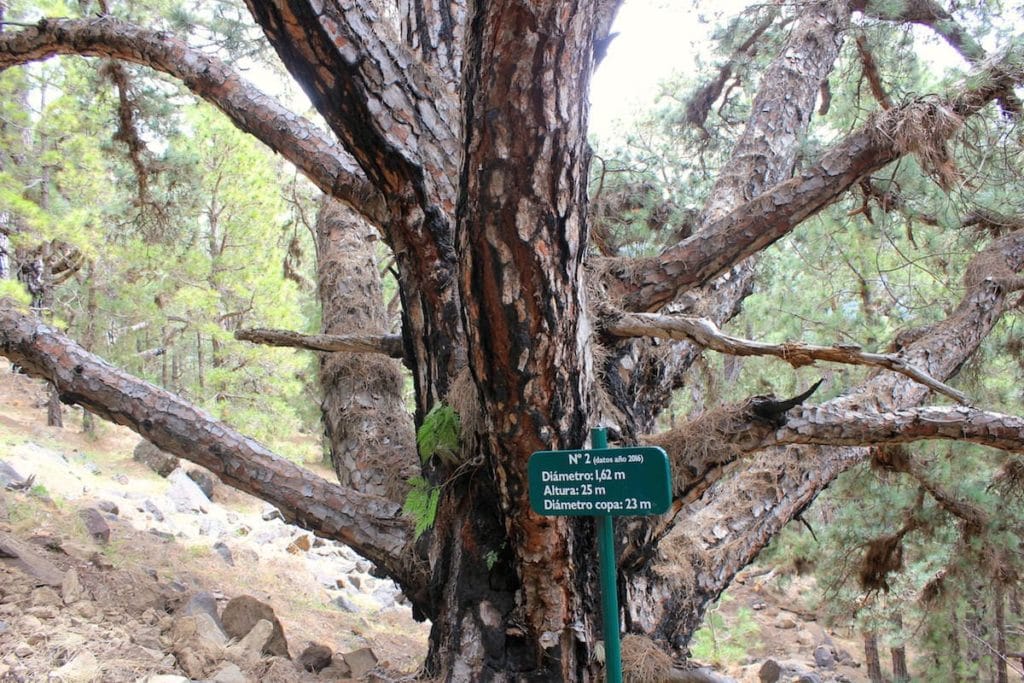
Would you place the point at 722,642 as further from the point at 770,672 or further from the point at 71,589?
the point at 71,589

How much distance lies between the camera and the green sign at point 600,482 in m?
2.12

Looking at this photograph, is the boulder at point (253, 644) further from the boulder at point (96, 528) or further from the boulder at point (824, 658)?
the boulder at point (824, 658)

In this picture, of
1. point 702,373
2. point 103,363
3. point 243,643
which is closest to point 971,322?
point 702,373

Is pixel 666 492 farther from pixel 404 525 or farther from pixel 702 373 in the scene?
pixel 702 373

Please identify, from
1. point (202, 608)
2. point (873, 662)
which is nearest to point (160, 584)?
point (202, 608)

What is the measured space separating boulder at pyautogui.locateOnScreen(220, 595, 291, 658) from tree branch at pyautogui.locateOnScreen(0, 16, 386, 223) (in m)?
2.33

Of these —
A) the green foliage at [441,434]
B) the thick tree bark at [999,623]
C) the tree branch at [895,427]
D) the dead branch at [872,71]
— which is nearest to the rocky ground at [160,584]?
the green foliage at [441,434]

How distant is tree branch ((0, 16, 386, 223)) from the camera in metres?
3.21

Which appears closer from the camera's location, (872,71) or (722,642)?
(872,71)

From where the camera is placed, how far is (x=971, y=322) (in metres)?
4.55

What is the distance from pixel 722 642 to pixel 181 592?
289 inches

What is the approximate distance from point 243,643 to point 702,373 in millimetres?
3310

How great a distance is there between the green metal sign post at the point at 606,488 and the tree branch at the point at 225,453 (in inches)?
46.7

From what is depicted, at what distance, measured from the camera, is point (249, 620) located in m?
4.04
